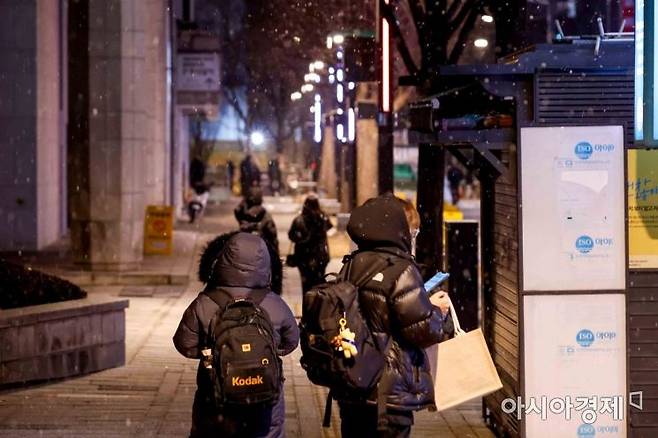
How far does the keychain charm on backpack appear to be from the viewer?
18.4 feet

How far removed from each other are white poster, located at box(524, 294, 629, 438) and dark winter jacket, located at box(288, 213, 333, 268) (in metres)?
6.92

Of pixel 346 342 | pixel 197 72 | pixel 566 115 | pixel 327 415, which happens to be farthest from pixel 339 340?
pixel 197 72

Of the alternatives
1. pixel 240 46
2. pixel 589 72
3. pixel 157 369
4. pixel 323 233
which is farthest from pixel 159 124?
pixel 240 46

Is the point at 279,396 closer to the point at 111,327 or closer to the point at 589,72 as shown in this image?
the point at 589,72

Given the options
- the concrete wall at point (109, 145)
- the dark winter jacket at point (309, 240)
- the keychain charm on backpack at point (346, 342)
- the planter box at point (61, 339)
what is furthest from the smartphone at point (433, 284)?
the concrete wall at point (109, 145)

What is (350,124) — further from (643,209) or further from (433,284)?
(433,284)

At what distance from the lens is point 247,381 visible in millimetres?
5695

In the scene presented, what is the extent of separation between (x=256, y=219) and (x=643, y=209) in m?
7.01

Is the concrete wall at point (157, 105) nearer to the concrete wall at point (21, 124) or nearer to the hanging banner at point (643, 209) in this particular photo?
the concrete wall at point (21, 124)

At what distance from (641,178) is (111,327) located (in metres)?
5.78

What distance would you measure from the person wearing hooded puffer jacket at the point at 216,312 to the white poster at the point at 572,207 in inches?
87.1

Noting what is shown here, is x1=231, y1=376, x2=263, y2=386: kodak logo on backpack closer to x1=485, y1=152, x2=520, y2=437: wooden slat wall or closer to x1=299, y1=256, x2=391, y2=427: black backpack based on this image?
x1=299, y1=256, x2=391, y2=427: black backpack

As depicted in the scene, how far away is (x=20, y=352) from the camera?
10320 millimetres

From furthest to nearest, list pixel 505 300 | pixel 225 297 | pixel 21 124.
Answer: pixel 21 124
pixel 505 300
pixel 225 297
